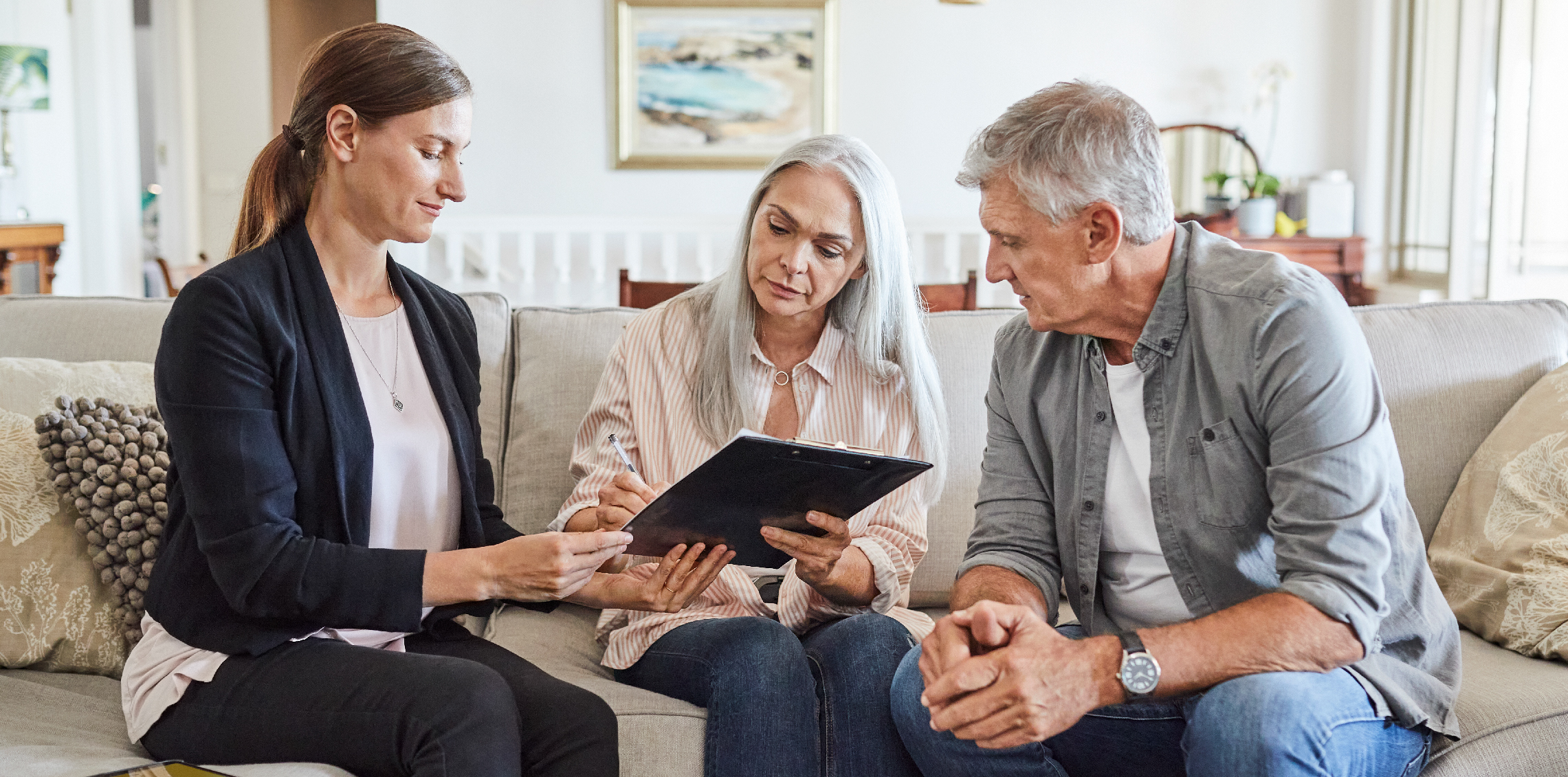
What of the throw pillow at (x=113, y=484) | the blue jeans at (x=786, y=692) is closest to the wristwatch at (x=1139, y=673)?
the blue jeans at (x=786, y=692)

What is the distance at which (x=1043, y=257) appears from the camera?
1.32 meters

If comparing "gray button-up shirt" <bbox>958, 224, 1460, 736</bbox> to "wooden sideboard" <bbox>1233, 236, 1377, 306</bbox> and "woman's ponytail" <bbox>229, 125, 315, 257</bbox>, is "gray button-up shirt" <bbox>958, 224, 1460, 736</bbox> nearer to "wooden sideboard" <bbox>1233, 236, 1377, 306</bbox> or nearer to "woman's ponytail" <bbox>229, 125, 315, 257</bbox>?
"woman's ponytail" <bbox>229, 125, 315, 257</bbox>

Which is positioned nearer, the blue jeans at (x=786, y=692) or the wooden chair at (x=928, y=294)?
the blue jeans at (x=786, y=692)

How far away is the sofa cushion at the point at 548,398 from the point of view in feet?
6.05

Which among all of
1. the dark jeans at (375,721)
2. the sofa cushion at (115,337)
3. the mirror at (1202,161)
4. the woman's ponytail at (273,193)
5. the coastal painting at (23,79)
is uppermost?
the coastal painting at (23,79)

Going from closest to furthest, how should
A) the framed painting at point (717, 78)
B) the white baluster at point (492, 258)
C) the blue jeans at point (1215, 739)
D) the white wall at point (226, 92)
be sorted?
the blue jeans at point (1215, 739) → the white baluster at point (492, 258) → the framed painting at point (717, 78) → the white wall at point (226, 92)

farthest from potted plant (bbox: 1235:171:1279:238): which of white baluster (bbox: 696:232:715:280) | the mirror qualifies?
white baluster (bbox: 696:232:715:280)

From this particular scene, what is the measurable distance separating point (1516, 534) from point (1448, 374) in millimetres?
323

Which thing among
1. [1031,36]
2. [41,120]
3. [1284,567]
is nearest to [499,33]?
[41,120]

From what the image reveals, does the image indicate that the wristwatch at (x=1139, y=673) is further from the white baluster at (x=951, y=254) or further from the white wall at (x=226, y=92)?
the white wall at (x=226, y=92)

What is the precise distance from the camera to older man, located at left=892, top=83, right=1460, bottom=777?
1.15 meters

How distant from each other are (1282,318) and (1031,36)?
4260mm

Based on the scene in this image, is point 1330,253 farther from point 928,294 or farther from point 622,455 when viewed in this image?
point 622,455

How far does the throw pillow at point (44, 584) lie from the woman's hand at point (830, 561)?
34.9 inches
